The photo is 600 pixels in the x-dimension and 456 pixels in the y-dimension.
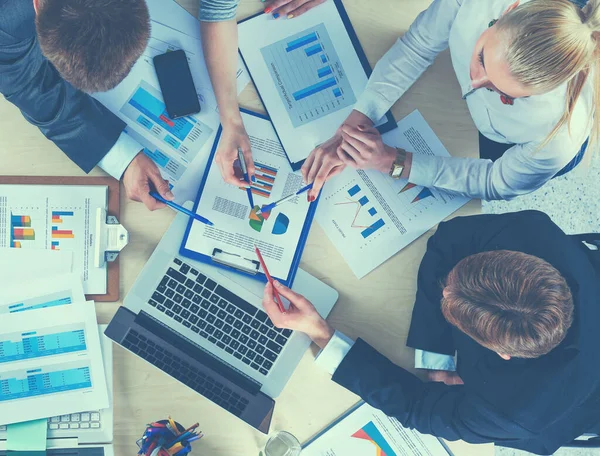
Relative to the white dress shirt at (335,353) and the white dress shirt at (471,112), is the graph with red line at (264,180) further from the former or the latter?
the white dress shirt at (335,353)

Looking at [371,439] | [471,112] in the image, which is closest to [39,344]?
[371,439]

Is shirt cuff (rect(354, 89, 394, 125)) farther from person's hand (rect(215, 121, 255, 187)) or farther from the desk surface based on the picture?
person's hand (rect(215, 121, 255, 187))

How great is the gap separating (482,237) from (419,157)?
0.25 meters

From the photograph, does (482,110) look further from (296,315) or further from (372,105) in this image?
(296,315)

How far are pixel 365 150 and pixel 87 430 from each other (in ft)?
3.14

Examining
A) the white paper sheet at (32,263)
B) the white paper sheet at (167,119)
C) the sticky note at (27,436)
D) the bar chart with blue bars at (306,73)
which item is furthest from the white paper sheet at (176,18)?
the sticky note at (27,436)

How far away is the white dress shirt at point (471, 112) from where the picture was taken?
1259mm

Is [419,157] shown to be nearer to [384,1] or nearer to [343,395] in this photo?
[384,1]

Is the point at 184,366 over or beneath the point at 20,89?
beneath

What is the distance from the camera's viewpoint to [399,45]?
53.6 inches

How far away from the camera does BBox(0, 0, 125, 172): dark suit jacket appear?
1.13 metres

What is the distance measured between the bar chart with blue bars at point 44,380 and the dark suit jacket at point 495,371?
62 centimetres

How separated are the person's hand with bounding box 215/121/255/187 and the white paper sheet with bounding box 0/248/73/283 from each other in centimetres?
43

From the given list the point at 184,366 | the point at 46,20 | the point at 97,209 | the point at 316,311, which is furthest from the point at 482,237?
the point at 46,20
